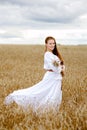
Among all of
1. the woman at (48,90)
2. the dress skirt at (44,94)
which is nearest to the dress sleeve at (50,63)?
the woman at (48,90)

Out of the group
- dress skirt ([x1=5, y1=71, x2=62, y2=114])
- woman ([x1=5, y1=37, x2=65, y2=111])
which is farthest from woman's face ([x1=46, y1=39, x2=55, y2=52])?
dress skirt ([x1=5, y1=71, x2=62, y2=114])

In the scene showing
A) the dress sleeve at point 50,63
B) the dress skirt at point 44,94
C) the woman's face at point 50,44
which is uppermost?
the woman's face at point 50,44

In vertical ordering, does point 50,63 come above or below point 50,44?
below

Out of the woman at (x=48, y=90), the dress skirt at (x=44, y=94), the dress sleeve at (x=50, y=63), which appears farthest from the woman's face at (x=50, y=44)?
the dress skirt at (x=44, y=94)

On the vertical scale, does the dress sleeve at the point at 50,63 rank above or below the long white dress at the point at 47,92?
above

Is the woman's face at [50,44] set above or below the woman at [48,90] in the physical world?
above

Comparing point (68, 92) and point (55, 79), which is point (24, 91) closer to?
point (55, 79)

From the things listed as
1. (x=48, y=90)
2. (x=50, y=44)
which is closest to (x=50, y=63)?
(x=50, y=44)

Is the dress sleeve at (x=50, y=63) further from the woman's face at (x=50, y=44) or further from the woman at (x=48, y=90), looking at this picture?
the woman's face at (x=50, y=44)

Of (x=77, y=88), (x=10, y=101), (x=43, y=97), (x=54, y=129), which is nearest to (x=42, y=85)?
(x=43, y=97)

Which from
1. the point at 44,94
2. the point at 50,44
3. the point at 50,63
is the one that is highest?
the point at 50,44

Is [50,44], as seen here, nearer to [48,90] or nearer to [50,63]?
[50,63]

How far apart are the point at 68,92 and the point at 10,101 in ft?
6.58

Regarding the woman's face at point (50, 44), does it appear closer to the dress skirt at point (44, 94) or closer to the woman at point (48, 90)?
the woman at point (48, 90)
